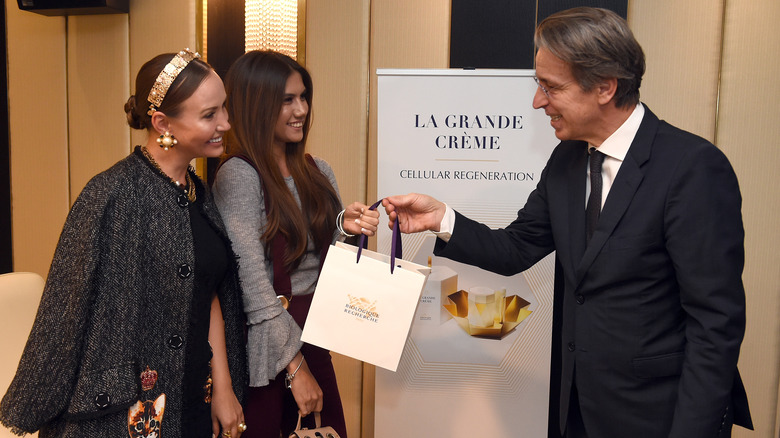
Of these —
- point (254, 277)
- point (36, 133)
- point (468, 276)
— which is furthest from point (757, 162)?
point (36, 133)

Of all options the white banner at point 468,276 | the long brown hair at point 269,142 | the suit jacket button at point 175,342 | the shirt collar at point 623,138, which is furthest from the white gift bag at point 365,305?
the white banner at point 468,276

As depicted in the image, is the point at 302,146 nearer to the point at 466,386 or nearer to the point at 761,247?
the point at 466,386

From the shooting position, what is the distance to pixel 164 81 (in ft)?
5.49

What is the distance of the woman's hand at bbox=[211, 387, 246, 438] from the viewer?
6.06 feet

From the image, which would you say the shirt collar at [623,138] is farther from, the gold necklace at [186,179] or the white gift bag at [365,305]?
the gold necklace at [186,179]

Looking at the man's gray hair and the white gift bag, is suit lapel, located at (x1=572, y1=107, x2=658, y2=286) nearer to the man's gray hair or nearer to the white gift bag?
the man's gray hair

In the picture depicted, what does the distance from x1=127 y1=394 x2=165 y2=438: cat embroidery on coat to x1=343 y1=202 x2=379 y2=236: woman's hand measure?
753 mm

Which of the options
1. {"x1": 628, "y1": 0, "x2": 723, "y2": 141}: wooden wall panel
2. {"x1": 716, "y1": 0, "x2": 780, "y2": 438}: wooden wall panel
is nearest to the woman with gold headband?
{"x1": 628, "y1": 0, "x2": 723, "y2": 141}: wooden wall panel

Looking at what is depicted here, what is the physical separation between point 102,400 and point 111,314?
21 centimetres

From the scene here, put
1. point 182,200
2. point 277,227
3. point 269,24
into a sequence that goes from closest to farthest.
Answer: point 182,200, point 277,227, point 269,24

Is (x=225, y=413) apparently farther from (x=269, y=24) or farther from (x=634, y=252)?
(x=269, y=24)

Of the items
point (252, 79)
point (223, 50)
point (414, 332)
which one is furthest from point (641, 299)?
point (223, 50)

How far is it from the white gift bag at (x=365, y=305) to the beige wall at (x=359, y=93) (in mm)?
1408

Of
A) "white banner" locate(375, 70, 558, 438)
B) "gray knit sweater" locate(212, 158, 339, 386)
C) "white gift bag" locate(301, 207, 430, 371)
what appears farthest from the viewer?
"white banner" locate(375, 70, 558, 438)
